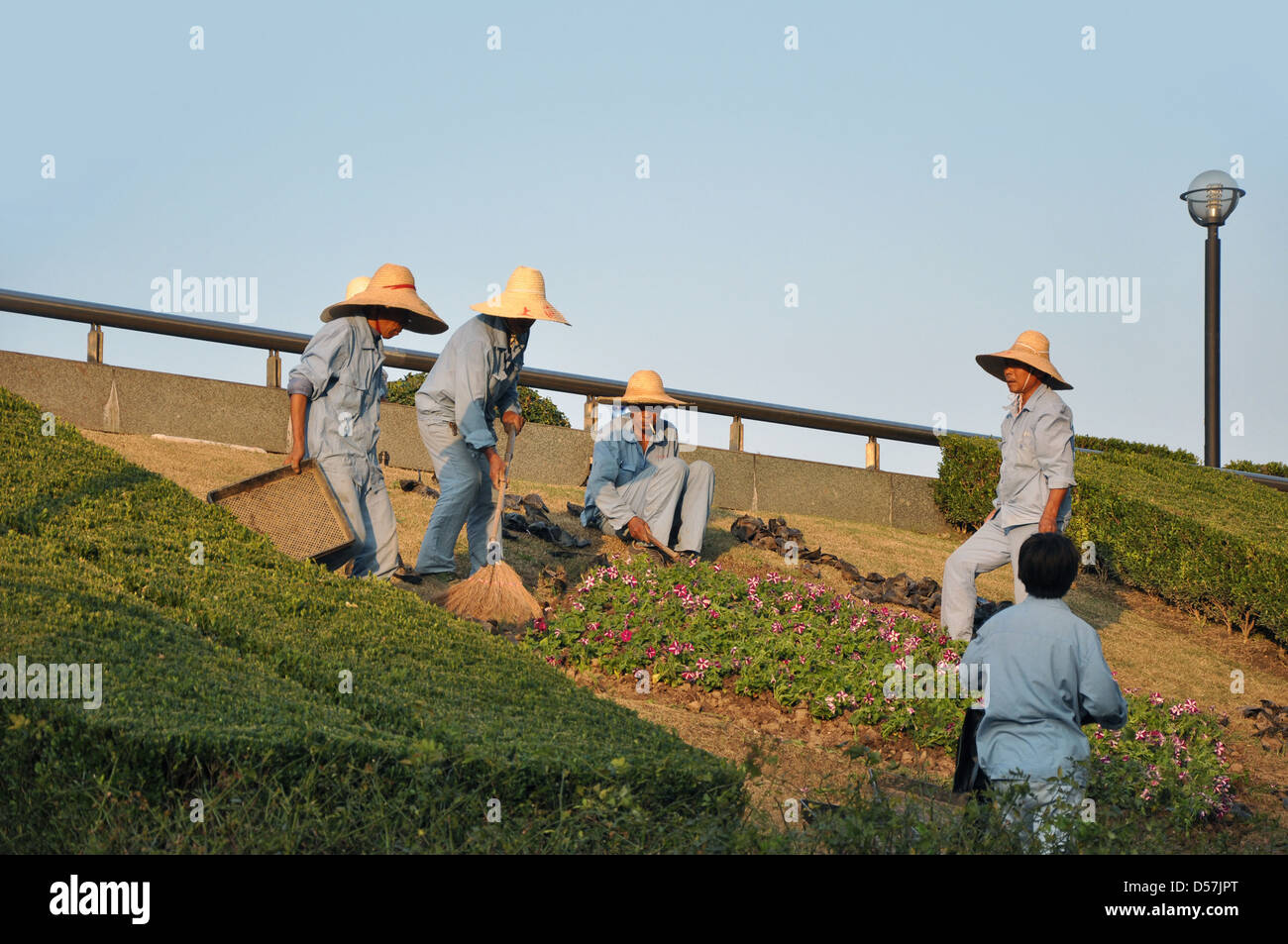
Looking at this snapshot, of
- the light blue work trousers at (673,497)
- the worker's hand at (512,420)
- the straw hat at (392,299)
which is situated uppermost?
the straw hat at (392,299)

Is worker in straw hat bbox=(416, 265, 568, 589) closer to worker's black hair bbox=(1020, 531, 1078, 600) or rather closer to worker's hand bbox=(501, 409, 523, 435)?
worker's hand bbox=(501, 409, 523, 435)

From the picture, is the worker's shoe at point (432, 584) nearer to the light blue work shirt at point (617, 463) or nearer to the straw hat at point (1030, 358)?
the light blue work shirt at point (617, 463)

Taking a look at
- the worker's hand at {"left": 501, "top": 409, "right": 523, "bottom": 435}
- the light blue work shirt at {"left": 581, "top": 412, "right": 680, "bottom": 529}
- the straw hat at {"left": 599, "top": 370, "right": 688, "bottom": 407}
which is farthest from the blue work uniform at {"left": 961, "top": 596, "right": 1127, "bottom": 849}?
the straw hat at {"left": 599, "top": 370, "right": 688, "bottom": 407}

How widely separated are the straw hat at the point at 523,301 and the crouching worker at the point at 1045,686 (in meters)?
4.41

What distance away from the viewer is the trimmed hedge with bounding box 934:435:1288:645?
10.9m

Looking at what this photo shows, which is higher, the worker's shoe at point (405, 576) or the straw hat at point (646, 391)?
the straw hat at point (646, 391)

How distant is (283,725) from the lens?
14.2 ft

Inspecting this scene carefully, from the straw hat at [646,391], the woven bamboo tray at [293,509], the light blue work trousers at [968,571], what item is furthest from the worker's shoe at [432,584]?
the light blue work trousers at [968,571]

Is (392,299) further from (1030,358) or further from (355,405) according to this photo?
(1030,358)

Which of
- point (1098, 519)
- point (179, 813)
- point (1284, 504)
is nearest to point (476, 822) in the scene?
point (179, 813)

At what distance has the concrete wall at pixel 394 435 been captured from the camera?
34.4ft

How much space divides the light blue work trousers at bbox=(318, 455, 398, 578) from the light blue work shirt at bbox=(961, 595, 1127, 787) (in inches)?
168
